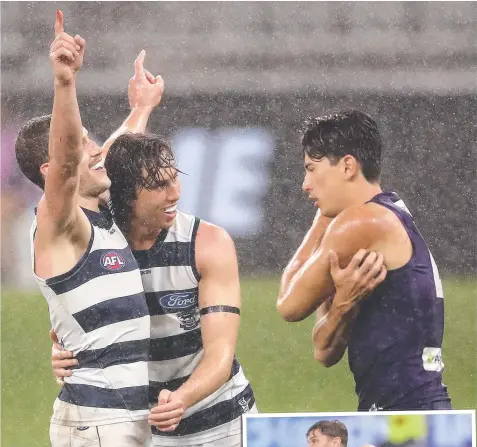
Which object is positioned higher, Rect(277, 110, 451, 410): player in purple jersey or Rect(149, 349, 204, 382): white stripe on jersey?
Rect(277, 110, 451, 410): player in purple jersey

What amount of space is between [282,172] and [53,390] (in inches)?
31.6

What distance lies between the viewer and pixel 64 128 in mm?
1783

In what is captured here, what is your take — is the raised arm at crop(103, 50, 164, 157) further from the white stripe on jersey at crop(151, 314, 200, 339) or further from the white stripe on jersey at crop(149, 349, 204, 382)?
the white stripe on jersey at crop(149, 349, 204, 382)

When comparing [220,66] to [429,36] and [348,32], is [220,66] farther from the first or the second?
[429,36]

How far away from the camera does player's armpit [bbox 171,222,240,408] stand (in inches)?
86.0

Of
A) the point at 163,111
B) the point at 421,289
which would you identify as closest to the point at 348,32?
the point at 163,111

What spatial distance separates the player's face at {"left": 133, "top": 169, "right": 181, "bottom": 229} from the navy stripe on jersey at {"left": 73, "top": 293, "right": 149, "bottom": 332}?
220 mm

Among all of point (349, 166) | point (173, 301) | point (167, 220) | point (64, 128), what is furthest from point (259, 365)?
point (64, 128)

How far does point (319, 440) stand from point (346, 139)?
76 cm

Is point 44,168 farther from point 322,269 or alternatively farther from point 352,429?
point 352,429

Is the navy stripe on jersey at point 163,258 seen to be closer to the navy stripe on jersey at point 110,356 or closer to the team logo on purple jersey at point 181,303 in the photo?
the team logo on purple jersey at point 181,303

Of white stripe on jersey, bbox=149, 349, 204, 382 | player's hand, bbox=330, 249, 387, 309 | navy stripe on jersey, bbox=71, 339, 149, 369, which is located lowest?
white stripe on jersey, bbox=149, 349, 204, 382

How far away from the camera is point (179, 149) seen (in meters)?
2.33

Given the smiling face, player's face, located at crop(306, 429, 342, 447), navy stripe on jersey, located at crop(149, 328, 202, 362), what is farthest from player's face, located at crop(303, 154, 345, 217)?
player's face, located at crop(306, 429, 342, 447)
